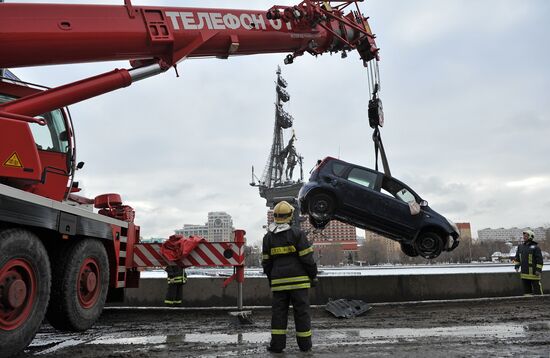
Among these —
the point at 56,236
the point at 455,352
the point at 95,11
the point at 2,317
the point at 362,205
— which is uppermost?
the point at 95,11

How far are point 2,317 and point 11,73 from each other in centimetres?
293

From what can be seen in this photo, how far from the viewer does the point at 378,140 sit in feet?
26.5

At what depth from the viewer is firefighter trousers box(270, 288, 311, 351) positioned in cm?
438

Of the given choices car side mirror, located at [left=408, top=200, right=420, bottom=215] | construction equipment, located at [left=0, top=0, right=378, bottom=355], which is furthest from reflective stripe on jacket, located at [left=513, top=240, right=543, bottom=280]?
construction equipment, located at [left=0, top=0, right=378, bottom=355]

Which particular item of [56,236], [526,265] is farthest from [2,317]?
[526,265]

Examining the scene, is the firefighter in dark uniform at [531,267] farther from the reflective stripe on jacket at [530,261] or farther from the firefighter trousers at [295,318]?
the firefighter trousers at [295,318]

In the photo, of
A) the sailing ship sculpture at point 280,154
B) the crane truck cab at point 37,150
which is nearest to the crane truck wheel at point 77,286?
the crane truck cab at point 37,150

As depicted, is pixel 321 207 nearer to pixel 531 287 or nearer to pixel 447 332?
pixel 447 332

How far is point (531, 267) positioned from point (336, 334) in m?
5.76

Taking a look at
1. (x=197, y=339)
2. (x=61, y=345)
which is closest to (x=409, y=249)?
(x=197, y=339)

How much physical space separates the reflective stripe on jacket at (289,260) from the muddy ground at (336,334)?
0.68 meters

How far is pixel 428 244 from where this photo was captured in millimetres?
8625

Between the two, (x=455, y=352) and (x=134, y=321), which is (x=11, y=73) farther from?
(x=455, y=352)

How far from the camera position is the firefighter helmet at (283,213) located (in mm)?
4758
